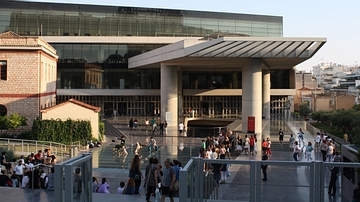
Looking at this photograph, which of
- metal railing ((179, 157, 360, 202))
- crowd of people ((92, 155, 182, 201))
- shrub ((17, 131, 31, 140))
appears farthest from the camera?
shrub ((17, 131, 31, 140))

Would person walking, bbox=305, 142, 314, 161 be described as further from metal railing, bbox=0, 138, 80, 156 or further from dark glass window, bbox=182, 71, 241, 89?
dark glass window, bbox=182, 71, 241, 89

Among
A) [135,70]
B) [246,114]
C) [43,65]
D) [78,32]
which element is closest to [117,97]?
[135,70]

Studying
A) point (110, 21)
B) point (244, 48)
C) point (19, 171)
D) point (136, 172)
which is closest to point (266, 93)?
point (244, 48)

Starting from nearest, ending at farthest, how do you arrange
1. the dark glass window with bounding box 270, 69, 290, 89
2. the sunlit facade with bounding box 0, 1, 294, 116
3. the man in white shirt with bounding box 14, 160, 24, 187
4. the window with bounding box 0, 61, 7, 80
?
the man in white shirt with bounding box 14, 160, 24, 187 → the window with bounding box 0, 61, 7, 80 → the sunlit facade with bounding box 0, 1, 294, 116 → the dark glass window with bounding box 270, 69, 290, 89

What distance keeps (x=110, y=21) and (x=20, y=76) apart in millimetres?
24905

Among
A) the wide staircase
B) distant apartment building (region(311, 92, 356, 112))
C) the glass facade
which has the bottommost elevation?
the wide staircase

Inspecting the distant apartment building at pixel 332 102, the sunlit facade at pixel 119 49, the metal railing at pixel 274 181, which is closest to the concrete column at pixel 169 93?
the sunlit facade at pixel 119 49

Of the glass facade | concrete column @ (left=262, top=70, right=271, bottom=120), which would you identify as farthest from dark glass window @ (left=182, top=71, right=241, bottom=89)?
concrete column @ (left=262, top=70, right=271, bottom=120)

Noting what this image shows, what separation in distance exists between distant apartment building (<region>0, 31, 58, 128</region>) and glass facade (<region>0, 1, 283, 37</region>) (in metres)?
22.4

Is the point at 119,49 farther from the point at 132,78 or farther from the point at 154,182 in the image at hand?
the point at 154,182

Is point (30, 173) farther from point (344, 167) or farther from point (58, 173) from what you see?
point (344, 167)

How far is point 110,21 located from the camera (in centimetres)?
5419

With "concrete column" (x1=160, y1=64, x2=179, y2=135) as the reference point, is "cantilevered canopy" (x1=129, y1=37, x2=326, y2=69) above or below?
above

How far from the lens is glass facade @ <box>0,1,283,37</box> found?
52719 mm
